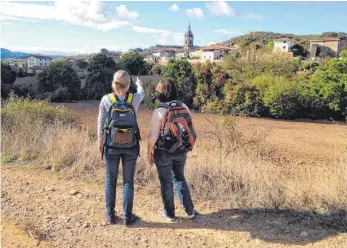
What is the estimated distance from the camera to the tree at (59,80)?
32188 mm

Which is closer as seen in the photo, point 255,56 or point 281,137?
point 281,137

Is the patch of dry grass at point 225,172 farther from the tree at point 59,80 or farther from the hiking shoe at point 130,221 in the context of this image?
the tree at point 59,80

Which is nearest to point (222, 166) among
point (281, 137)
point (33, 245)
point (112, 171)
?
point (112, 171)

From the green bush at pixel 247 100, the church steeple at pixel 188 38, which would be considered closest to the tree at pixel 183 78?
the green bush at pixel 247 100

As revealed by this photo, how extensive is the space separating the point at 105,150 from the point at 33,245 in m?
1.18

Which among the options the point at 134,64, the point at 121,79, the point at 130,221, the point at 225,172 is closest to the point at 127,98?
the point at 121,79

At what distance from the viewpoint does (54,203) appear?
14.6 ft

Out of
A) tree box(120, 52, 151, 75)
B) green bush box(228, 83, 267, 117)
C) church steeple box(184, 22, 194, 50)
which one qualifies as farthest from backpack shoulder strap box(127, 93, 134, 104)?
church steeple box(184, 22, 194, 50)

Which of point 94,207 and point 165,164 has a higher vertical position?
point 165,164

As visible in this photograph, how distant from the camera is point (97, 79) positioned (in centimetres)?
3256

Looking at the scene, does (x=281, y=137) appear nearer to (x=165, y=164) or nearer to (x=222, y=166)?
(x=222, y=166)

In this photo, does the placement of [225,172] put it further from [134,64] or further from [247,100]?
[134,64]

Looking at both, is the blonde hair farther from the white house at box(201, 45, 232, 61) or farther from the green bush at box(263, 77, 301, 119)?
the white house at box(201, 45, 232, 61)

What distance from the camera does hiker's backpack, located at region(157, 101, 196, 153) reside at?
3746mm
